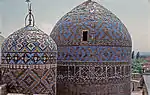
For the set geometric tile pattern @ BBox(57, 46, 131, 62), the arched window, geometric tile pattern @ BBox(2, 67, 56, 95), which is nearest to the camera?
geometric tile pattern @ BBox(2, 67, 56, 95)

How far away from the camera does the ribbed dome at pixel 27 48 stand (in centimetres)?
709

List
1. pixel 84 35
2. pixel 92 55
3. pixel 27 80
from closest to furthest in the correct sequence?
1. pixel 27 80
2. pixel 92 55
3. pixel 84 35

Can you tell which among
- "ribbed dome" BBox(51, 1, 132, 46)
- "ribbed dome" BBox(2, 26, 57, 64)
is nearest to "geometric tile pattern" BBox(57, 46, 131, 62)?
"ribbed dome" BBox(51, 1, 132, 46)

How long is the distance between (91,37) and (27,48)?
3.17 meters

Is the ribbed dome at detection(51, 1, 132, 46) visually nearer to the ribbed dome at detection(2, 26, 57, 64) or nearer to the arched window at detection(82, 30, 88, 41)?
the arched window at detection(82, 30, 88, 41)

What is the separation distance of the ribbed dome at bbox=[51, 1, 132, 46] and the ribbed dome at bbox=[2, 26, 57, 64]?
2412mm

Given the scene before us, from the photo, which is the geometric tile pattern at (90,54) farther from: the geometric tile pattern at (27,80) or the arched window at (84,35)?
the geometric tile pattern at (27,80)

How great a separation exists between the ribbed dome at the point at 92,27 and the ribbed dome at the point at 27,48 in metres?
2.41

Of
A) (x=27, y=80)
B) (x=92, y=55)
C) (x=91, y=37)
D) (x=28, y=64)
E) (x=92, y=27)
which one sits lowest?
(x=27, y=80)

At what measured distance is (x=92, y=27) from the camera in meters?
9.78

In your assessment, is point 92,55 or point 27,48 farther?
point 92,55

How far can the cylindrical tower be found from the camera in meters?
9.60

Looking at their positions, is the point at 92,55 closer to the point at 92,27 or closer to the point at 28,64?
the point at 92,27

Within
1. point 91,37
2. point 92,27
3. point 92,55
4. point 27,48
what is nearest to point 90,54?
point 92,55
